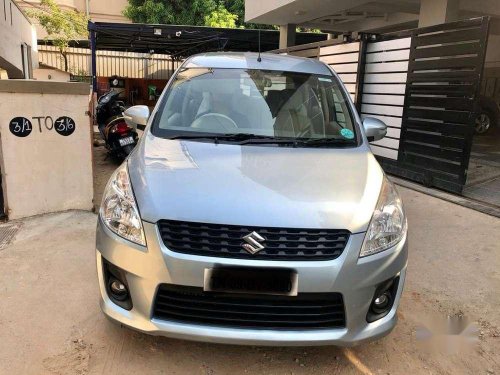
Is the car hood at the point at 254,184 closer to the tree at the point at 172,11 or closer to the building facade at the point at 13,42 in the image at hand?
the building facade at the point at 13,42

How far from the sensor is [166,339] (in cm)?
267

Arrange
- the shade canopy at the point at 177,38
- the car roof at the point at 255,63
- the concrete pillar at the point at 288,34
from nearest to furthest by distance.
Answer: the car roof at the point at 255,63 < the shade canopy at the point at 177,38 < the concrete pillar at the point at 288,34

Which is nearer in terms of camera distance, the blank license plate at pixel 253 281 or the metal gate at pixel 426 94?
the blank license plate at pixel 253 281

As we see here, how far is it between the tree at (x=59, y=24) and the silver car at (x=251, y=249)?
1777 centimetres

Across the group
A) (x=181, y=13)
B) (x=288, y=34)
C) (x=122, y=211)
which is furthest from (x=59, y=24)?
(x=122, y=211)

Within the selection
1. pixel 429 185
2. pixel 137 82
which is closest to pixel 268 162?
pixel 429 185

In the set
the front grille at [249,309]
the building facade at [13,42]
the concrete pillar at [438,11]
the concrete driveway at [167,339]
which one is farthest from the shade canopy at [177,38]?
the front grille at [249,309]

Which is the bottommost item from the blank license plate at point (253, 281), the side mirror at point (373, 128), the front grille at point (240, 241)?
the blank license plate at point (253, 281)

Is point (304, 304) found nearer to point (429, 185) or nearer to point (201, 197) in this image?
point (201, 197)

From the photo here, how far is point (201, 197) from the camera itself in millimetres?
2279

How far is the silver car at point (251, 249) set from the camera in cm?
216

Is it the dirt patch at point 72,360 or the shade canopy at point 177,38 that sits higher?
the shade canopy at point 177,38

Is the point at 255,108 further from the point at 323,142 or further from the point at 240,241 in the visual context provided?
the point at 240,241

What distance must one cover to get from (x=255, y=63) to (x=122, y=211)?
205cm
